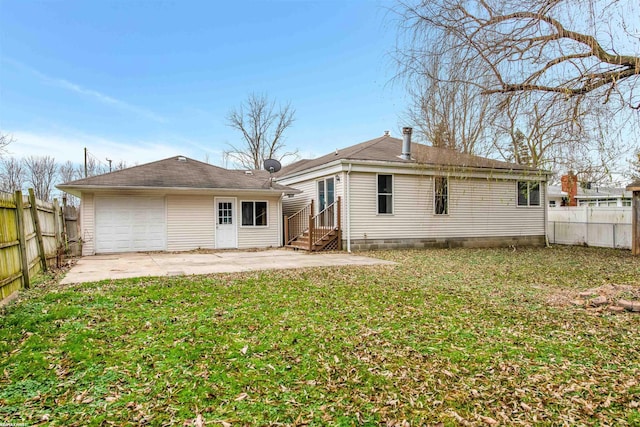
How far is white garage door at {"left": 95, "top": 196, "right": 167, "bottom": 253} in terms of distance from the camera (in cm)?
1209

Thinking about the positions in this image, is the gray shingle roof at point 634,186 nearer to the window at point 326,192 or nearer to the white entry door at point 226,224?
the window at point 326,192

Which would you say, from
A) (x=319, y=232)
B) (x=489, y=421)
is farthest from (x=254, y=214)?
(x=489, y=421)

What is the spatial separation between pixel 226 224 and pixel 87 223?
14.3 feet

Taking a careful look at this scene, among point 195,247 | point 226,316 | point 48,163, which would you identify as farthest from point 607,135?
point 48,163

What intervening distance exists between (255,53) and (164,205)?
343 inches

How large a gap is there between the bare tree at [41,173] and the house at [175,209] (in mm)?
22243

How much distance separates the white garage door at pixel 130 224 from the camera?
12094 mm

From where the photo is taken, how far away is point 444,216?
46.3ft

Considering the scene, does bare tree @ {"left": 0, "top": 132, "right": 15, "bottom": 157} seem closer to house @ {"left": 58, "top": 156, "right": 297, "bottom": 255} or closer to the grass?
house @ {"left": 58, "top": 156, "right": 297, "bottom": 255}

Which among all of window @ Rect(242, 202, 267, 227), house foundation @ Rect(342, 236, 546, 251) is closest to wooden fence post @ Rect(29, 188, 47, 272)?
window @ Rect(242, 202, 267, 227)

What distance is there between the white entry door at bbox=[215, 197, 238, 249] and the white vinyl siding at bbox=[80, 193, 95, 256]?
390 centimetres

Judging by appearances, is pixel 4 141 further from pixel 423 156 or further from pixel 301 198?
pixel 423 156

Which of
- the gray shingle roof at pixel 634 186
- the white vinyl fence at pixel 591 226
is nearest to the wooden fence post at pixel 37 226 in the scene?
the gray shingle roof at pixel 634 186

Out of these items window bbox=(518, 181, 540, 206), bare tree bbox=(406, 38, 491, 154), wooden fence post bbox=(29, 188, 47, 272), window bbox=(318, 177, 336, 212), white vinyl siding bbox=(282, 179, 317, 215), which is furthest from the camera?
window bbox=(518, 181, 540, 206)
